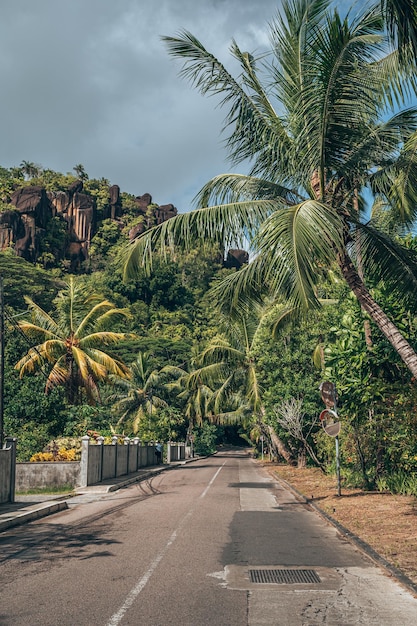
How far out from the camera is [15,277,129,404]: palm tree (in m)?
29.7

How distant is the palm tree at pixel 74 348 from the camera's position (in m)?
29.7

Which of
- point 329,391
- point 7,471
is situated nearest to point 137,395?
point 7,471

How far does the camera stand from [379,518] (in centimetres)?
1211

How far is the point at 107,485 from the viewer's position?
21.8 meters

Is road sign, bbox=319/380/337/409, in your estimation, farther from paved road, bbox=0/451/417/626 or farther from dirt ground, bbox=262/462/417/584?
paved road, bbox=0/451/417/626

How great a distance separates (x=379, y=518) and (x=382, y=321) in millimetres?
4420

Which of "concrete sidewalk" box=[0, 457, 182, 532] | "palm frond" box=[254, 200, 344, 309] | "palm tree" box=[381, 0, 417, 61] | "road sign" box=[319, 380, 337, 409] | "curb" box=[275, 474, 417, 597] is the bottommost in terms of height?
"concrete sidewalk" box=[0, 457, 182, 532]

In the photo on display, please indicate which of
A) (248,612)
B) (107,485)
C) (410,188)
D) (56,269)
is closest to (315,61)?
(410,188)

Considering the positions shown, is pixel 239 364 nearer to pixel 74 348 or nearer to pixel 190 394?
pixel 74 348

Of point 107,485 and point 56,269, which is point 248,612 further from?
point 56,269

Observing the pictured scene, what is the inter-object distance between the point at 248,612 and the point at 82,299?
2837cm

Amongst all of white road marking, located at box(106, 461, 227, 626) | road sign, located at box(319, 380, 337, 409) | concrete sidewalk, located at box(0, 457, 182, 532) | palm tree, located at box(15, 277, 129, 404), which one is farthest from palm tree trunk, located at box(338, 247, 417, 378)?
palm tree, located at box(15, 277, 129, 404)

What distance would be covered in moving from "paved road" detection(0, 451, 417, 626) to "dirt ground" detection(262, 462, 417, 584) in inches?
14.5

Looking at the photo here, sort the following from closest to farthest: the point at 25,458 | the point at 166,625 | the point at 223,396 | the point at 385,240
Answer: the point at 166,625
the point at 385,240
the point at 25,458
the point at 223,396
